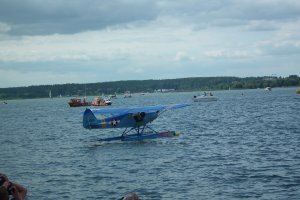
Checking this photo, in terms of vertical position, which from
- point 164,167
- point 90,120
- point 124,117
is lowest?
point 164,167

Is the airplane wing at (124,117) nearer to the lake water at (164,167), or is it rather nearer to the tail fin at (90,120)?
the tail fin at (90,120)

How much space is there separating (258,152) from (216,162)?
15.0 feet

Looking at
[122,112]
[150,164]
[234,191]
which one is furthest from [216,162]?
[122,112]

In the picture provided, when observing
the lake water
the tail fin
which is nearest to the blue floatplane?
the tail fin

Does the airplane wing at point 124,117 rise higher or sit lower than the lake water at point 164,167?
higher

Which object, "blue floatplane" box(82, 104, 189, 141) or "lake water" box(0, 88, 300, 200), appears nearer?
"lake water" box(0, 88, 300, 200)

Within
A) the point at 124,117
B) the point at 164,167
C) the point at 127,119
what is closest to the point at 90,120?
the point at 124,117

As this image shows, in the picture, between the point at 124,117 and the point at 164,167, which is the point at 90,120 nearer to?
the point at 124,117

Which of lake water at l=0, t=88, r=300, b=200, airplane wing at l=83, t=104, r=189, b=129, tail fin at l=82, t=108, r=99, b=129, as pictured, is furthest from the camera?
tail fin at l=82, t=108, r=99, b=129

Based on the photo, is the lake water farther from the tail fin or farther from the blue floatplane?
the tail fin

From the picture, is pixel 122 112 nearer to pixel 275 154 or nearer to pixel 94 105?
pixel 275 154

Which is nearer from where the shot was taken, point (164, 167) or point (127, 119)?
point (164, 167)

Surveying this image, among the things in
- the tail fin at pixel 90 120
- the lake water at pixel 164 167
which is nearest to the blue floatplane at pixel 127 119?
the tail fin at pixel 90 120

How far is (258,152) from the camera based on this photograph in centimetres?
3077
